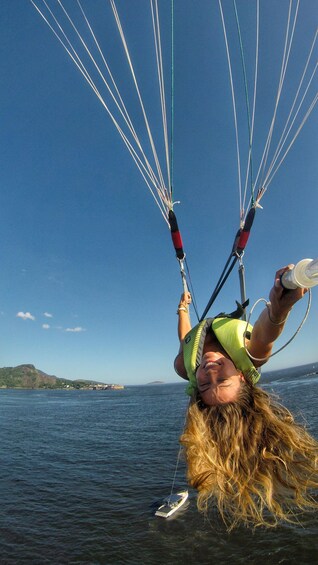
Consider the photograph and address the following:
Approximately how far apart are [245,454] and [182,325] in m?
2.52

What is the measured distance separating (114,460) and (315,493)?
14.0 m

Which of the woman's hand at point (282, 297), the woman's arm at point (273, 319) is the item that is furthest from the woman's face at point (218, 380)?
the woman's hand at point (282, 297)

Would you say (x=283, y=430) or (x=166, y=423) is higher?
(x=283, y=430)

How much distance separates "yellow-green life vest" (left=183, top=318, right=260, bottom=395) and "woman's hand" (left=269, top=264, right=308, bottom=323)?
114 centimetres

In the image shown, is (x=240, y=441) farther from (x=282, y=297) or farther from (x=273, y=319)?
(x=282, y=297)

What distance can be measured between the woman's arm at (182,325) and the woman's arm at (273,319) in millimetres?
1391

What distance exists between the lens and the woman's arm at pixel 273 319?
2.94 meters

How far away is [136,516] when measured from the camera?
14.0 m

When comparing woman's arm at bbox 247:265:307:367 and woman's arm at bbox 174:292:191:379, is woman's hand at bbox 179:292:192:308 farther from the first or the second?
woman's arm at bbox 247:265:307:367

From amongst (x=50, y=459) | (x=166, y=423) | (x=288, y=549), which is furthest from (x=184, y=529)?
(x=166, y=423)

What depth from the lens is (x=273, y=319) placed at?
331 cm

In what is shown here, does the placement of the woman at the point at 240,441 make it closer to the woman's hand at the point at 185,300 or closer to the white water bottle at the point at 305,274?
the white water bottle at the point at 305,274

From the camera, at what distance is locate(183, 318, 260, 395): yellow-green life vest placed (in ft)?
14.3

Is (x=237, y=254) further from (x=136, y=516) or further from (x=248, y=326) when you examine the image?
(x=136, y=516)
